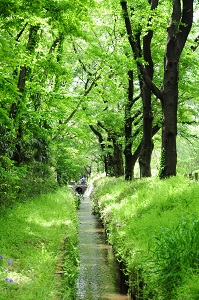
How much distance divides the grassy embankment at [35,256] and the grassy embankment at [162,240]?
1.32 metres

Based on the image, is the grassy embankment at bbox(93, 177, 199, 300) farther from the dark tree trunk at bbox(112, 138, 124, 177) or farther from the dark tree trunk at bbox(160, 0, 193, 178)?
the dark tree trunk at bbox(112, 138, 124, 177)

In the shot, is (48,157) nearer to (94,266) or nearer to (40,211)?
(40,211)

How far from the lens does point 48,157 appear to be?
20484 mm

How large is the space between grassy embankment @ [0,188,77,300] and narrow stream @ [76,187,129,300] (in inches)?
21.8

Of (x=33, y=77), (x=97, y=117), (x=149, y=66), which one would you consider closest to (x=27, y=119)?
(x=33, y=77)

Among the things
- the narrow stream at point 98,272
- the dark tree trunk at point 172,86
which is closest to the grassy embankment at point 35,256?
the narrow stream at point 98,272

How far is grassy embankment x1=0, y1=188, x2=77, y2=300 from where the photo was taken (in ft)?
18.4

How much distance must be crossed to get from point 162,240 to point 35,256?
9.06 feet

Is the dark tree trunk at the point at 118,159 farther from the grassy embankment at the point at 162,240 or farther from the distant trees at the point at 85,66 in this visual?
the grassy embankment at the point at 162,240

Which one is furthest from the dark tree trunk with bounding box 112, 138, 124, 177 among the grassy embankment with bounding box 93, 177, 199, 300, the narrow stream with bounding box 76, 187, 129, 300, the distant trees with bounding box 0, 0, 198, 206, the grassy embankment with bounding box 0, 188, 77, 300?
the grassy embankment with bounding box 0, 188, 77, 300

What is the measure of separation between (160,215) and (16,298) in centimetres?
446

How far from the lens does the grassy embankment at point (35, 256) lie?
18.4 feet

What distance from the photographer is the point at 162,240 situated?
19.9 ft

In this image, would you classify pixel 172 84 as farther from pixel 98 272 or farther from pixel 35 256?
pixel 35 256
